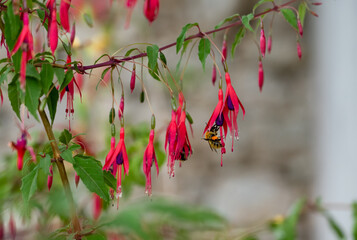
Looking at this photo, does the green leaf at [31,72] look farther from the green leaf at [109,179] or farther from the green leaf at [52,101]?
the green leaf at [109,179]

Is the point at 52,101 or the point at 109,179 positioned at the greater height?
the point at 52,101

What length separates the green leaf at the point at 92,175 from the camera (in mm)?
686

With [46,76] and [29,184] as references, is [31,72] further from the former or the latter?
[29,184]

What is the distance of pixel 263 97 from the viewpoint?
221 centimetres

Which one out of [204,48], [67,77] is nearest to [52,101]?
[67,77]

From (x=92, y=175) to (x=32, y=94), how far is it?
138 mm

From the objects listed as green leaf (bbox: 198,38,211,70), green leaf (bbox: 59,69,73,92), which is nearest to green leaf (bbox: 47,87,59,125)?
green leaf (bbox: 59,69,73,92)

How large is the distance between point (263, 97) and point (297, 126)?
0.18 meters

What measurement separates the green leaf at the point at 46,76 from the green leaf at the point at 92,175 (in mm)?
115

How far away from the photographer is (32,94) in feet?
2.01

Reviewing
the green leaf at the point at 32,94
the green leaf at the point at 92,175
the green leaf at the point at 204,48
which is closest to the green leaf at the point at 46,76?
the green leaf at the point at 32,94

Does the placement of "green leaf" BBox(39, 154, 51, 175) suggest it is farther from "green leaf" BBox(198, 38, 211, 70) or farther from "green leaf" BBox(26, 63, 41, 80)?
"green leaf" BBox(198, 38, 211, 70)

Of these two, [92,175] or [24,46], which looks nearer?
[24,46]

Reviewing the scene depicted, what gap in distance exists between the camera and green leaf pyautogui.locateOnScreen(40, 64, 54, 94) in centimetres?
63
